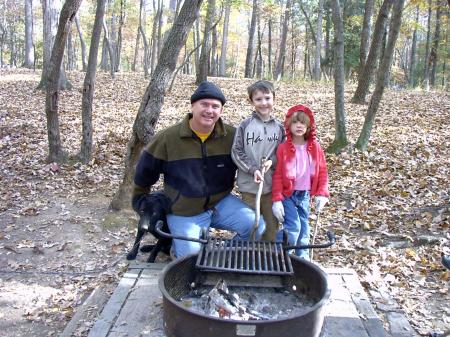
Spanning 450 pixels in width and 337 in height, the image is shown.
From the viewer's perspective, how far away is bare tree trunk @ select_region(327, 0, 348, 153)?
8.31 metres

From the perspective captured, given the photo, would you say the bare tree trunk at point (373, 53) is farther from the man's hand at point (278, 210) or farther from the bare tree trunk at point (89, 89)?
the man's hand at point (278, 210)

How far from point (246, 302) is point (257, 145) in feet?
4.54

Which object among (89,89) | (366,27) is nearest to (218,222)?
(89,89)

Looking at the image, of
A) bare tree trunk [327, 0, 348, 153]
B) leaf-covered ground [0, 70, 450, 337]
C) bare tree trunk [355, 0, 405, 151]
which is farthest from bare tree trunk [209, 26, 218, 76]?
bare tree trunk [355, 0, 405, 151]

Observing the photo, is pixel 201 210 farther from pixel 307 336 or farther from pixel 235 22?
pixel 235 22

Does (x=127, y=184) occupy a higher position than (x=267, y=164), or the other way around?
(x=267, y=164)

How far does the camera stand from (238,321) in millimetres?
2617

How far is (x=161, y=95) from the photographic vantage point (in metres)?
5.70

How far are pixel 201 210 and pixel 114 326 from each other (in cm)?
129

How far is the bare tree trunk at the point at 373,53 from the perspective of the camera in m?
10.0

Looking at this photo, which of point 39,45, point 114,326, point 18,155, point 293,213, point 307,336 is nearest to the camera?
point 307,336

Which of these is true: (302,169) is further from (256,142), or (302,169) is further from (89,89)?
(89,89)

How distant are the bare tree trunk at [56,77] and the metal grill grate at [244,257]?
4687mm

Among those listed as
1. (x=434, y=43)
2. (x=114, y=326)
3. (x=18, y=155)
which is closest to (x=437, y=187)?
(x=114, y=326)
